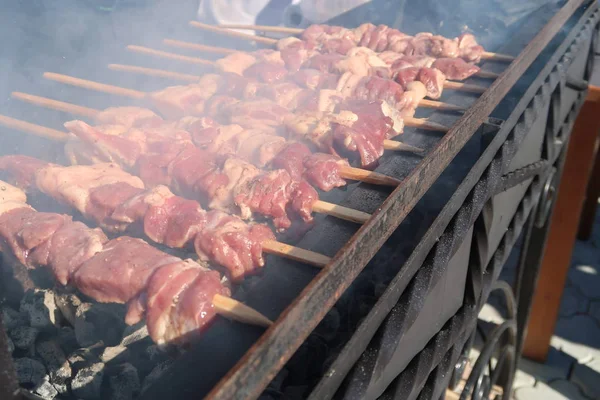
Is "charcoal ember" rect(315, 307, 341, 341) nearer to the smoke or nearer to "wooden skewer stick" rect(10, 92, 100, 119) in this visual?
"wooden skewer stick" rect(10, 92, 100, 119)

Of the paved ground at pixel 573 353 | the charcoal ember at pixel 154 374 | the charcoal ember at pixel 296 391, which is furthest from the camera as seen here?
the paved ground at pixel 573 353

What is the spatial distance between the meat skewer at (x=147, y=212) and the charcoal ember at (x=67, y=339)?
1.98ft

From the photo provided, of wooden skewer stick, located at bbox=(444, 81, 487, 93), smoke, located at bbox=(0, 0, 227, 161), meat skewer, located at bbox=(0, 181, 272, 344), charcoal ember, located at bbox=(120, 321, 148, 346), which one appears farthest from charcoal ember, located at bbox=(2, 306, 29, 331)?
wooden skewer stick, located at bbox=(444, 81, 487, 93)

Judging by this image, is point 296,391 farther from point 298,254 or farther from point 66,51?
point 66,51

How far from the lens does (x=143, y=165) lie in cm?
285

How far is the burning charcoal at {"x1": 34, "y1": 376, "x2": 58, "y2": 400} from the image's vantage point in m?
2.28

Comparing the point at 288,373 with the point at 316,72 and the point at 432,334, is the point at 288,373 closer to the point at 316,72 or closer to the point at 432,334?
the point at 432,334

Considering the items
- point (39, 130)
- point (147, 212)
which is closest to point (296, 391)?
point (147, 212)

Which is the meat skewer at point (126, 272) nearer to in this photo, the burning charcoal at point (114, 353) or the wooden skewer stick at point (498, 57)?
the burning charcoal at point (114, 353)

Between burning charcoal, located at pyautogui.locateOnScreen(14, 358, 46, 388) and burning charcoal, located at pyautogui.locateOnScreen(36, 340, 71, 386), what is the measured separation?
1.8 inches

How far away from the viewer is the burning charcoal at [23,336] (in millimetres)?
2439

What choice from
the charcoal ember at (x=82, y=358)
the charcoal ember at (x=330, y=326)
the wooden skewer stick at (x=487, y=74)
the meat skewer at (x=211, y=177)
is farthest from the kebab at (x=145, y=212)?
the wooden skewer stick at (x=487, y=74)

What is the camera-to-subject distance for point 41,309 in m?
2.60

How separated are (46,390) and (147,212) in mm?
940
